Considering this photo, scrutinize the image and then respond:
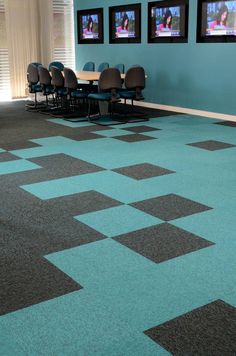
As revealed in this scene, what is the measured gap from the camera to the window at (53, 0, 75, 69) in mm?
11703

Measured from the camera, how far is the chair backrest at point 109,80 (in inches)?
292

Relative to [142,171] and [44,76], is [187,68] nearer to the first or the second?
[44,76]

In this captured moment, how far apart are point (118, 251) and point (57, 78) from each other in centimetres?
596

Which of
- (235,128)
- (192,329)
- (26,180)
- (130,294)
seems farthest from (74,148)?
(192,329)

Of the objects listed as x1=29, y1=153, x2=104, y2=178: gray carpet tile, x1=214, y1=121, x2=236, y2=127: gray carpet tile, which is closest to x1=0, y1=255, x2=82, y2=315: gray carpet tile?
x1=29, y1=153, x2=104, y2=178: gray carpet tile

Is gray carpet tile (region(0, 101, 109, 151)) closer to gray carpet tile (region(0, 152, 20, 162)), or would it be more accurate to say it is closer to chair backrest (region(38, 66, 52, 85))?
gray carpet tile (region(0, 152, 20, 162))

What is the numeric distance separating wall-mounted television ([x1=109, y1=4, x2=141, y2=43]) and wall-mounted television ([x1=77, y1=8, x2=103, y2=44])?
0.44 meters

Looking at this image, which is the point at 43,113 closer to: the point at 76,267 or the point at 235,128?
the point at 235,128

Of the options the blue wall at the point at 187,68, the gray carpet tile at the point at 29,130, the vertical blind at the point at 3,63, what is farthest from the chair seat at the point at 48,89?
the vertical blind at the point at 3,63

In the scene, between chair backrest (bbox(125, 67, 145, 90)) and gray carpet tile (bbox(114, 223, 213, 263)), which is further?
chair backrest (bbox(125, 67, 145, 90))

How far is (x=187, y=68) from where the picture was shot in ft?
28.7

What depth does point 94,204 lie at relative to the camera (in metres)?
3.96

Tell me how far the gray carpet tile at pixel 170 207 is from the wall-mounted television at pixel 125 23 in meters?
6.55

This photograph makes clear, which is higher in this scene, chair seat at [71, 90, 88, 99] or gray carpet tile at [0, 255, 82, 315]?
chair seat at [71, 90, 88, 99]
